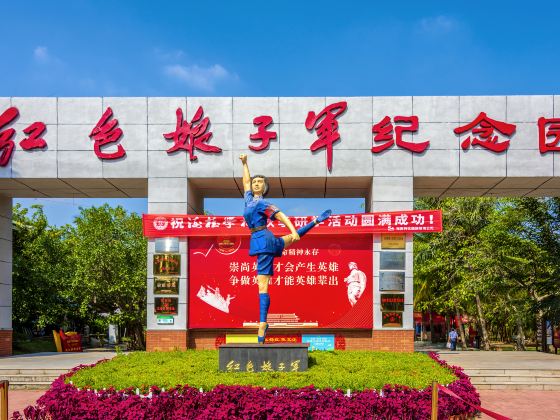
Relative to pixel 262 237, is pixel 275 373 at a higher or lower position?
lower

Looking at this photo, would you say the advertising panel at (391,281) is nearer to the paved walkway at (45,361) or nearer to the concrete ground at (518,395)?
the concrete ground at (518,395)

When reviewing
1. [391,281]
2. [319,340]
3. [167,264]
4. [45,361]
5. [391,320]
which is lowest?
[45,361]

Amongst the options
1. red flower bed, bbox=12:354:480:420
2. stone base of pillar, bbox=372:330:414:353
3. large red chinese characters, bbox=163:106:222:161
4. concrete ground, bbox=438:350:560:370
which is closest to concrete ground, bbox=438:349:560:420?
concrete ground, bbox=438:350:560:370

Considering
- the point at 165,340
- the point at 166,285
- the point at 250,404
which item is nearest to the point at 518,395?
the point at 250,404

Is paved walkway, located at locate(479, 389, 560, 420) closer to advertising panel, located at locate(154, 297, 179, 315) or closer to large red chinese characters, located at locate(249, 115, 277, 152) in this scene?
advertising panel, located at locate(154, 297, 179, 315)

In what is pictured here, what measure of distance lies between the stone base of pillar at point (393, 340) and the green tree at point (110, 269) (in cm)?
1156

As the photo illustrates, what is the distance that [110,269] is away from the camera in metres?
22.8

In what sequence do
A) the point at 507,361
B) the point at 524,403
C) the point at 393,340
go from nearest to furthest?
the point at 524,403 < the point at 393,340 < the point at 507,361

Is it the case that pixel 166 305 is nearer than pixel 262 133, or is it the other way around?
pixel 166 305

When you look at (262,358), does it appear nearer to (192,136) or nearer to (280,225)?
(280,225)

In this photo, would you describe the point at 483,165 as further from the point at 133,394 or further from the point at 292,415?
the point at 133,394

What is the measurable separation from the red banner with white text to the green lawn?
12.4ft

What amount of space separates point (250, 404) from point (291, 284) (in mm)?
7026

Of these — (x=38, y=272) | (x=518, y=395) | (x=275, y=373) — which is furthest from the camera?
(x=38, y=272)
